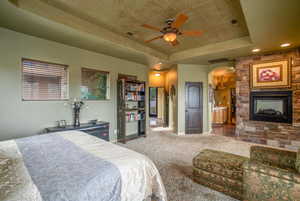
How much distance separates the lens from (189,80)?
5711 mm

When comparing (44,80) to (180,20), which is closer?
(180,20)

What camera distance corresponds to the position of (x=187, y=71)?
18.7ft

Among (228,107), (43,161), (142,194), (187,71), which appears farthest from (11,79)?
(228,107)

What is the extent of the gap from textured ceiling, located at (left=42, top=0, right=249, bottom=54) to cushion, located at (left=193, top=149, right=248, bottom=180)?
99.7 inches

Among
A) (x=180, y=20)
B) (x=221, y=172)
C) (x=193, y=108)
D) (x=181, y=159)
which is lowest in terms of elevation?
(x=181, y=159)

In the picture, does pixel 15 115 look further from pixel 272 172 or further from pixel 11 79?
pixel 272 172

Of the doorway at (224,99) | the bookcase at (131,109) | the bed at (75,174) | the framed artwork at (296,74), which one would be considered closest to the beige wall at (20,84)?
the bookcase at (131,109)

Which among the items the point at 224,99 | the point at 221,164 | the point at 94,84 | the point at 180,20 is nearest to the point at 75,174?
the point at 221,164

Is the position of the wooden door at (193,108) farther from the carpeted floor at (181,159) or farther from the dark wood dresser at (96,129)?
the dark wood dresser at (96,129)

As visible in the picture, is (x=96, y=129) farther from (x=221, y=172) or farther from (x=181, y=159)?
(x=221, y=172)

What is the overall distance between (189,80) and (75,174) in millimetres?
5287

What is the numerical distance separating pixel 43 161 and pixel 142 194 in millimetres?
932

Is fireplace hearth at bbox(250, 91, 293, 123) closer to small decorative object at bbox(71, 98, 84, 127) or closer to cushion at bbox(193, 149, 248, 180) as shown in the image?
cushion at bbox(193, 149, 248, 180)

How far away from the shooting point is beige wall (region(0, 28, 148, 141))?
107 inches
